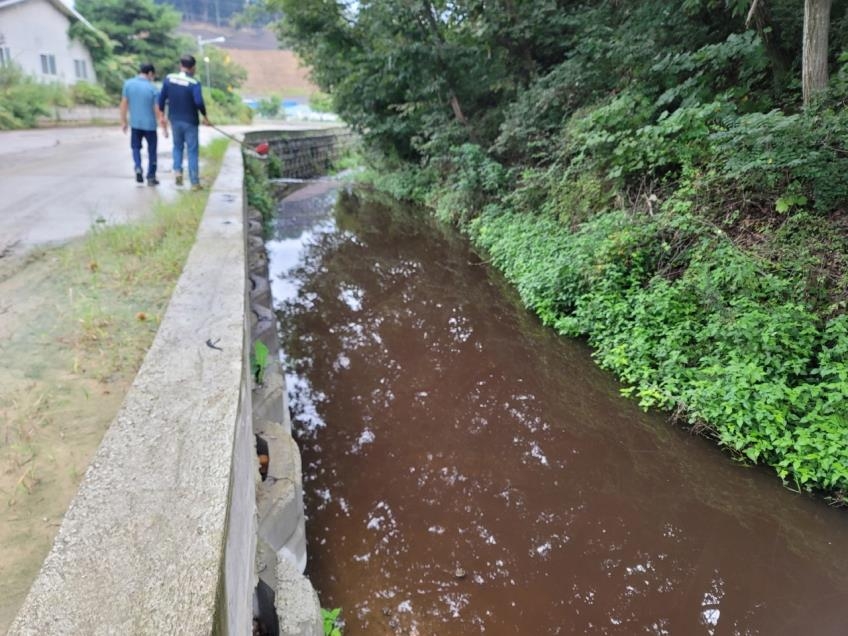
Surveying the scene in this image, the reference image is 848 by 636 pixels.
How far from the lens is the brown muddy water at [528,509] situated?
276 centimetres

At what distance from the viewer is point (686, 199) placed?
5.50 metres

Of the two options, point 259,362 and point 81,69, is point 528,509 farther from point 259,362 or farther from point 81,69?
point 81,69

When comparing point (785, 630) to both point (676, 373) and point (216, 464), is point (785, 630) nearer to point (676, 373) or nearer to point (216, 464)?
point (676, 373)

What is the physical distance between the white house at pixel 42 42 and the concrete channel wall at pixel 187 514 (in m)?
23.1

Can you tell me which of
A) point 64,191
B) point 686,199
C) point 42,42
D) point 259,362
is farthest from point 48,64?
point 686,199

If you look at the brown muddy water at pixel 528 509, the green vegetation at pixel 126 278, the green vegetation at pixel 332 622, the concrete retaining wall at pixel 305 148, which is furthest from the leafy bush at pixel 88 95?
the green vegetation at pixel 332 622

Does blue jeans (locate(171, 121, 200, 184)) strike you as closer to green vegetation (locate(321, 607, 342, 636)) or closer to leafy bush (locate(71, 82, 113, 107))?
green vegetation (locate(321, 607, 342, 636))

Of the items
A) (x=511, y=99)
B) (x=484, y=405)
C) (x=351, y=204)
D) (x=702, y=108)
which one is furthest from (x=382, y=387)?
(x=351, y=204)

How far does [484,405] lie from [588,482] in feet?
3.85

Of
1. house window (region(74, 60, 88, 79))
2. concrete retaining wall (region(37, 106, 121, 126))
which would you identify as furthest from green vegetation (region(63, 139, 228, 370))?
house window (region(74, 60, 88, 79))

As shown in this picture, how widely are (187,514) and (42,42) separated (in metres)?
29.5

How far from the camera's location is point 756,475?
3631mm

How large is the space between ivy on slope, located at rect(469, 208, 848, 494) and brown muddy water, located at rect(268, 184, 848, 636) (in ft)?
0.79

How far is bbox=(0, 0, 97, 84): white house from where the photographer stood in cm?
2036
